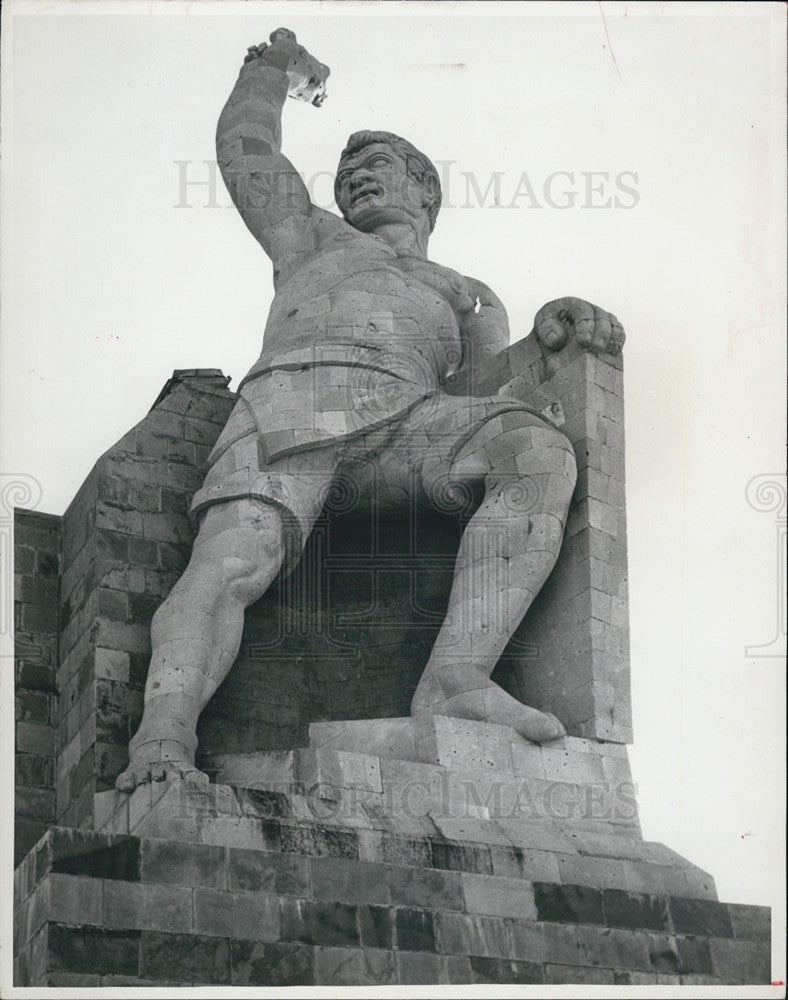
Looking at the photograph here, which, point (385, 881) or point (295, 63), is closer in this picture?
point (385, 881)

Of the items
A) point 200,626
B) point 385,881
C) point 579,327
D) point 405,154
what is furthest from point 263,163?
point 385,881

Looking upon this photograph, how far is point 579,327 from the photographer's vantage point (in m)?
15.7

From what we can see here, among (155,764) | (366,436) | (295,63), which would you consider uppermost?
(295,63)

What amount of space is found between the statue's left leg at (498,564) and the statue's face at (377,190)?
2.24 metres

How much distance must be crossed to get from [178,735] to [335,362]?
2.67m

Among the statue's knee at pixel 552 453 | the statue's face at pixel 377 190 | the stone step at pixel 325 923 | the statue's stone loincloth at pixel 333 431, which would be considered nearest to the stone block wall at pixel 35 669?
the statue's stone loincloth at pixel 333 431

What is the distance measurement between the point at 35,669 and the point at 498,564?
2894 mm

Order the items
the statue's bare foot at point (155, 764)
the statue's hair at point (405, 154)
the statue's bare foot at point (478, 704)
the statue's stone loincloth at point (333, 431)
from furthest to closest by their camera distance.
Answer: the statue's hair at point (405, 154), the statue's stone loincloth at point (333, 431), the statue's bare foot at point (478, 704), the statue's bare foot at point (155, 764)

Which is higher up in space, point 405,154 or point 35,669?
point 405,154

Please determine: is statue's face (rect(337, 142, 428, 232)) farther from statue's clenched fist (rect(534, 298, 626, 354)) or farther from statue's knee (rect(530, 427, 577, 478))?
statue's knee (rect(530, 427, 577, 478))

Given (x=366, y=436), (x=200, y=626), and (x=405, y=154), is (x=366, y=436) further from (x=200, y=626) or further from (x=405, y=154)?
(x=405, y=154)

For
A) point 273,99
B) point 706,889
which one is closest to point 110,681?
point 706,889

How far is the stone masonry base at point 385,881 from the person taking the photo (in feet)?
40.5

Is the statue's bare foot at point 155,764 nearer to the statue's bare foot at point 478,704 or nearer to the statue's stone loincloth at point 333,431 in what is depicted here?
the statue's bare foot at point 478,704
